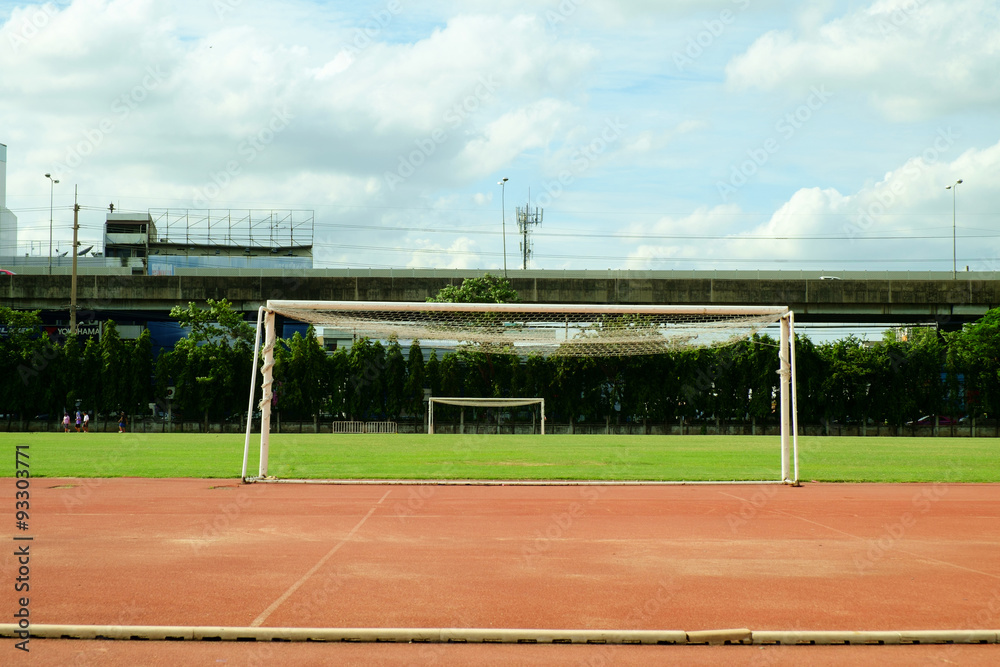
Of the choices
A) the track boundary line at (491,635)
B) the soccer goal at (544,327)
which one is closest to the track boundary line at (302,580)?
the track boundary line at (491,635)

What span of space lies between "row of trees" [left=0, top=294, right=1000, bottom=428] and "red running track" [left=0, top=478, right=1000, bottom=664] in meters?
38.5

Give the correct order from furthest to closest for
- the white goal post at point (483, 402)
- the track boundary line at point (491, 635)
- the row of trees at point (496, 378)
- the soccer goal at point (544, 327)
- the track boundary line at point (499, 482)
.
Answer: the row of trees at point (496, 378) → the white goal post at point (483, 402) → the soccer goal at point (544, 327) → the track boundary line at point (499, 482) → the track boundary line at point (491, 635)

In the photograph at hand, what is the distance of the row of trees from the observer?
5050 cm

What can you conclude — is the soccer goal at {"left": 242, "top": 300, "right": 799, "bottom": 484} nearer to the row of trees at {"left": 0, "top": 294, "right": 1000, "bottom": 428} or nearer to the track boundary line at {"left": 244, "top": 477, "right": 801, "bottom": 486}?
the track boundary line at {"left": 244, "top": 477, "right": 801, "bottom": 486}

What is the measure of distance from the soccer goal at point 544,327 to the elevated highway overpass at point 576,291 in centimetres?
2355

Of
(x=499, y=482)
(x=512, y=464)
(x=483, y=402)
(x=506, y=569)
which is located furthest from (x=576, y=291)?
(x=506, y=569)

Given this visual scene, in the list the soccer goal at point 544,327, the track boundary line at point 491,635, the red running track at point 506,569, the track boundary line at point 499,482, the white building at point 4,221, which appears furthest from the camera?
the white building at point 4,221

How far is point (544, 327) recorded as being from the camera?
81.1 ft

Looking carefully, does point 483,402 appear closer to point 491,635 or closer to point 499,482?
point 499,482

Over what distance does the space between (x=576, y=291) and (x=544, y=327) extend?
29.0m

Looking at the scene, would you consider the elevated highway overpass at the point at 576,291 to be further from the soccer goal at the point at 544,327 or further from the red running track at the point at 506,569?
the red running track at the point at 506,569

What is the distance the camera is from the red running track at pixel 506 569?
575 centimetres

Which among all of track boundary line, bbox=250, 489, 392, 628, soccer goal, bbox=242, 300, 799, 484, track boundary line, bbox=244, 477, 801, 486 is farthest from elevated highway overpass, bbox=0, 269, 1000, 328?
track boundary line, bbox=250, 489, 392, 628

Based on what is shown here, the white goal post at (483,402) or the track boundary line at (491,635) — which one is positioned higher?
the white goal post at (483,402)
